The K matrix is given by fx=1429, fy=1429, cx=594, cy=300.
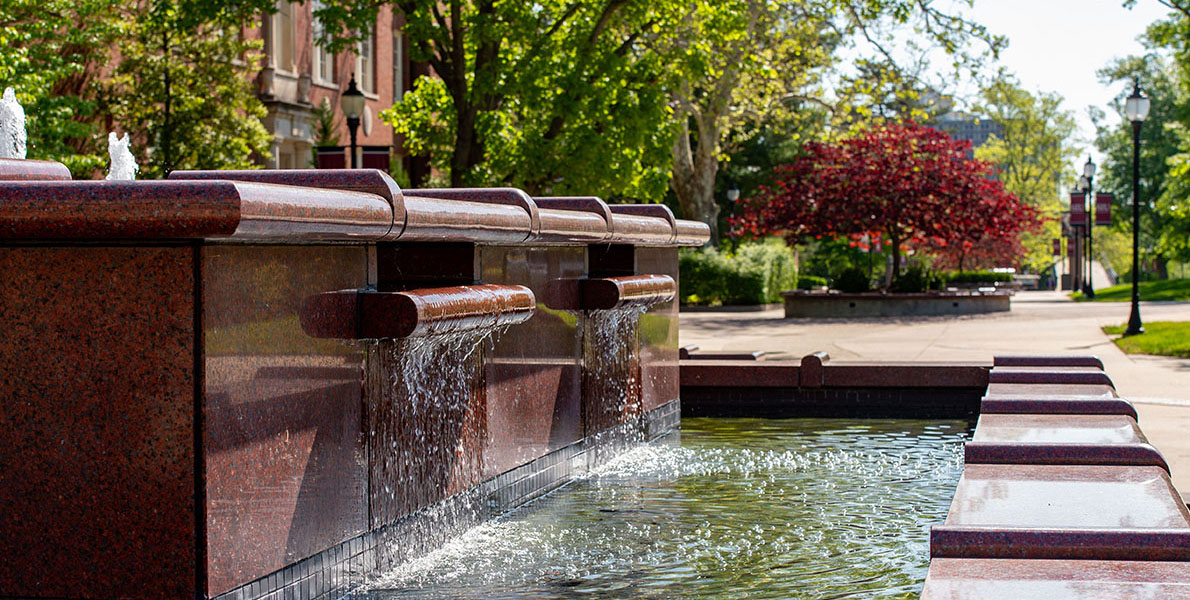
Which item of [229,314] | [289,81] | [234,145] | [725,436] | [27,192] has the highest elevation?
[289,81]

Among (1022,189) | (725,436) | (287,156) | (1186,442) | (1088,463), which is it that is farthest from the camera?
(1022,189)

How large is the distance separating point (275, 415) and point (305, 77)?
32.9 m

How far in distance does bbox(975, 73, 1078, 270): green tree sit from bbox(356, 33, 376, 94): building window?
52328 millimetres

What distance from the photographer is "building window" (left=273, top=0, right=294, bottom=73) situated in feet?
119

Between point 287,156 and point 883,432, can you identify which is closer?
point 883,432

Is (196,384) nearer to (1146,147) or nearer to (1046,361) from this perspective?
(1046,361)

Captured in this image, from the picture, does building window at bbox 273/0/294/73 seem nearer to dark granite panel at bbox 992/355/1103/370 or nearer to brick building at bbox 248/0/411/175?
brick building at bbox 248/0/411/175

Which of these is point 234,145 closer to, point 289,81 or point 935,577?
point 289,81

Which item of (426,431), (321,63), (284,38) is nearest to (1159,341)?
(426,431)

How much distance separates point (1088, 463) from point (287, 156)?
108 feet

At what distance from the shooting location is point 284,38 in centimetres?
3703

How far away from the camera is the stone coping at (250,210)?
4.56 metres

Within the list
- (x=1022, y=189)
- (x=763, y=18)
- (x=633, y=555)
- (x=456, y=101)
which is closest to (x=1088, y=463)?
(x=633, y=555)

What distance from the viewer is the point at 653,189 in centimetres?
2812
